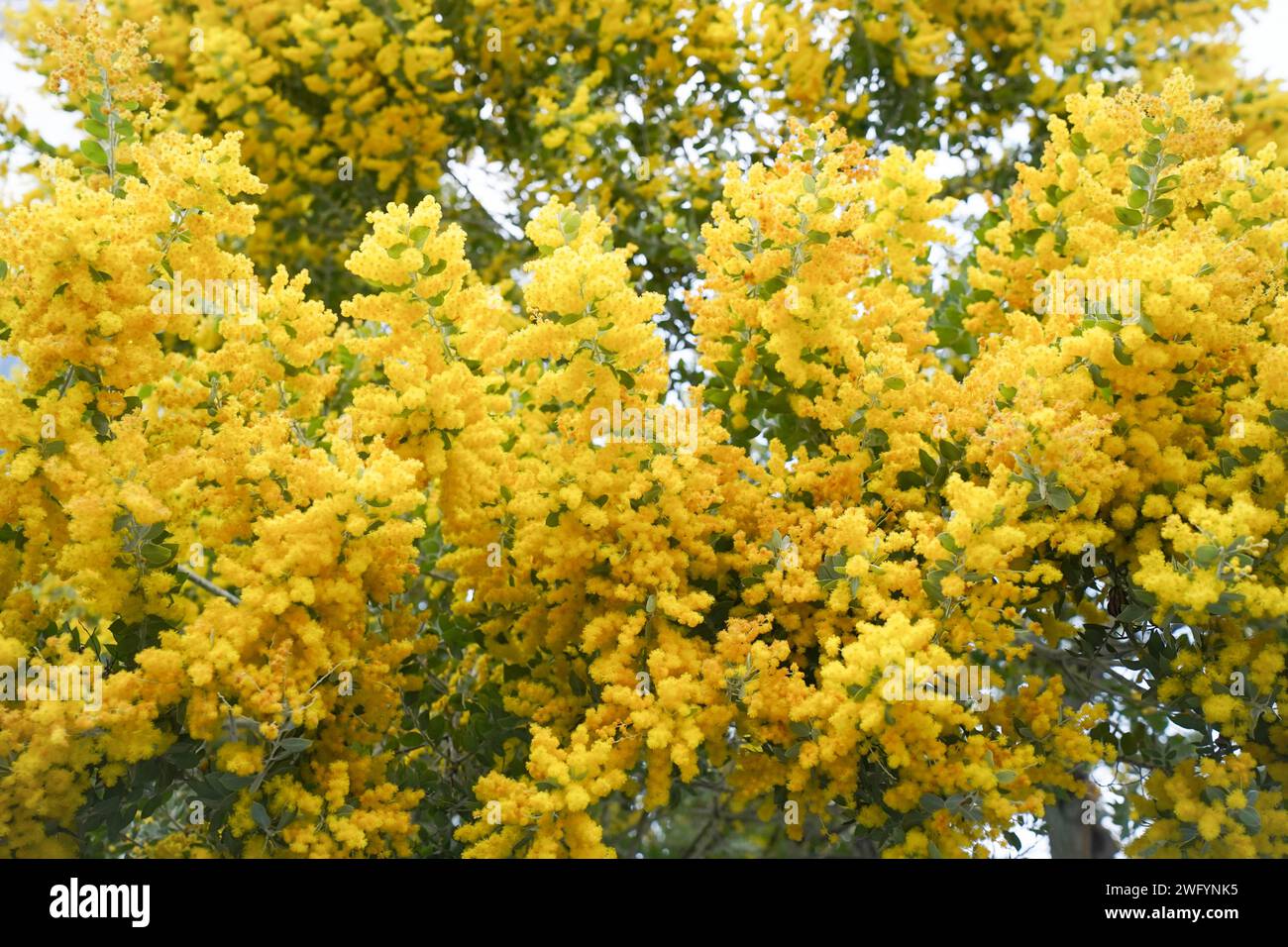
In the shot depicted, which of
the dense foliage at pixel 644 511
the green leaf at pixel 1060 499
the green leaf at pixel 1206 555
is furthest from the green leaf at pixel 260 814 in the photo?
the green leaf at pixel 1206 555

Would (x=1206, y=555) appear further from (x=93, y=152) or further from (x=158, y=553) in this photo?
(x=93, y=152)

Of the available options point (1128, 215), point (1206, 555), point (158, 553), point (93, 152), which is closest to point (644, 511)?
point (158, 553)

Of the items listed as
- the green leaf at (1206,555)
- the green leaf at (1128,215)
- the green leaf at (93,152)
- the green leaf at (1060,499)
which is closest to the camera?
the green leaf at (1206,555)

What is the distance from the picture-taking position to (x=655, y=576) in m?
4.41

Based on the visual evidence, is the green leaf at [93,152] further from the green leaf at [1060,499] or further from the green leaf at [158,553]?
the green leaf at [1060,499]

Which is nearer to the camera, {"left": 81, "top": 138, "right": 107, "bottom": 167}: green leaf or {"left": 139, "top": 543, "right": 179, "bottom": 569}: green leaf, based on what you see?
{"left": 139, "top": 543, "right": 179, "bottom": 569}: green leaf

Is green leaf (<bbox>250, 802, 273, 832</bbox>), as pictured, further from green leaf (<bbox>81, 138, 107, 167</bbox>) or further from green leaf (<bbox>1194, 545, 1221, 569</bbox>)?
green leaf (<bbox>1194, 545, 1221, 569</bbox>)

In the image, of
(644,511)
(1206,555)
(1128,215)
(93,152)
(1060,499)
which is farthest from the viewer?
(1128,215)

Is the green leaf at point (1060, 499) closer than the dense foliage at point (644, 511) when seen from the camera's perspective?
No

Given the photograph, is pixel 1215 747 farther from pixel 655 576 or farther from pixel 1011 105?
pixel 1011 105

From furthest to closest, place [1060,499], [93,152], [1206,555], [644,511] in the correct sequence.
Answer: [93,152]
[644,511]
[1060,499]
[1206,555]

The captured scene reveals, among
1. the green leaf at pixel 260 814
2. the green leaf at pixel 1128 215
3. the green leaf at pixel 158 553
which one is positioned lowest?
the green leaf at pixel 260 814

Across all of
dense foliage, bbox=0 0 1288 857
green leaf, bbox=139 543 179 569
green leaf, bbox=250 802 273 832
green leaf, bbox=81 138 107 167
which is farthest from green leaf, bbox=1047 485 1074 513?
green leaf, bbox=81 138 107 167

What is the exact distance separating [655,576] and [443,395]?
98cm
